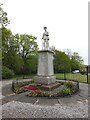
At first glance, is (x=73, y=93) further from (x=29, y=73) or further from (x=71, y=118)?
(x=29, y=73)

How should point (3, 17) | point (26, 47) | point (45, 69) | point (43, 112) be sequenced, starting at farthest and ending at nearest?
point (26, 47) → point (3, 17) → point (45, 69) → point (43, 112)

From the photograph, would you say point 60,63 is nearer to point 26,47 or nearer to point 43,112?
point 26,47

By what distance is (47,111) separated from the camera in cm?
574

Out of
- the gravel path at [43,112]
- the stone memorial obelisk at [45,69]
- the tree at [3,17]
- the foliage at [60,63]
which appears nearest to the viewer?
the gravel path at [43,112]

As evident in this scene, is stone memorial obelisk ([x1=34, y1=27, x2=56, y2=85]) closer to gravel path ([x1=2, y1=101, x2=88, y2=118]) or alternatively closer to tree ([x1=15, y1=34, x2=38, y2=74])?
gravel path ([x1=2, y1=101, x2=88, y2=118])

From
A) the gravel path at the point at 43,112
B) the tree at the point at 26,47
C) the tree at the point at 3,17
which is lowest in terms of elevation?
the gravel path at the point at 43,112

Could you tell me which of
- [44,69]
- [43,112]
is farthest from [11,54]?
[43,112]

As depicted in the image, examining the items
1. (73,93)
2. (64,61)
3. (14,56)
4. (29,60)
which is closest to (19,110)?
(73,93)

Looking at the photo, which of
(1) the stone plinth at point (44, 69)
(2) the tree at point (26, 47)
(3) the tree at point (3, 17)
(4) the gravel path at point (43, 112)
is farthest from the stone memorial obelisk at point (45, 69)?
(2) the tree at point (26, 47)

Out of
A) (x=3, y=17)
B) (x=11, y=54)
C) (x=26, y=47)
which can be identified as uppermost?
(x=3, y=17)

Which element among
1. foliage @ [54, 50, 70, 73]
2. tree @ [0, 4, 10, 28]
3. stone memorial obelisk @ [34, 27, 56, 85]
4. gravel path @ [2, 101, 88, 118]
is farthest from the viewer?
foliage @ [54, 50, 70, 73]

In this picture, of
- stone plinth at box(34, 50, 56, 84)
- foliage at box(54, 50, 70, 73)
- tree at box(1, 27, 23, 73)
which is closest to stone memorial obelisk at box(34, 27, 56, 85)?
stone plinth at box(34, 50, 56, 84)

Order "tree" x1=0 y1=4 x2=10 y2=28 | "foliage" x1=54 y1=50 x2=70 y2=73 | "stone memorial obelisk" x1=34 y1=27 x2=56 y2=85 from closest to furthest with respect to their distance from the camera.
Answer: "stone memorial obelisk" x1=34 y1=27 x2=56 y2=85 < "tree" x1=0 y1=4 x2=10 y2=28 < "foliage" x1=54 y1=50 x2=70 y2=73

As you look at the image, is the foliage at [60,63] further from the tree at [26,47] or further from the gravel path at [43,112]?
the gravel path at [43,112]
